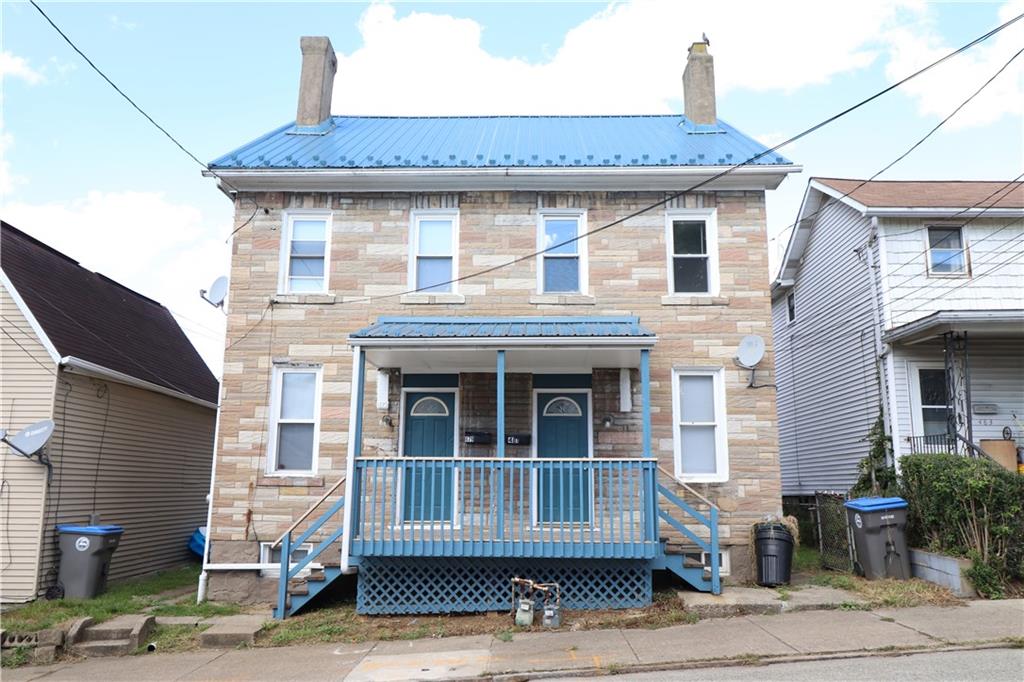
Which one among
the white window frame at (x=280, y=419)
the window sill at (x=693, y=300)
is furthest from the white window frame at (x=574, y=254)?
the white window frame at (x=280, y=419)

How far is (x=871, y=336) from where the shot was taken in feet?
44.4

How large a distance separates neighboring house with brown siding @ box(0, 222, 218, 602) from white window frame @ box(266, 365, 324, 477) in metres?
2.96

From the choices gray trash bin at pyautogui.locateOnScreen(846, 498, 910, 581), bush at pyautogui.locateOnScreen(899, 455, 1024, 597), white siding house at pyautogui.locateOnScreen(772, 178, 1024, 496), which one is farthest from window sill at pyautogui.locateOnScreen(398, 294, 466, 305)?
white siding house at pyautogui.locateOnScreen(772, 178, 1024, 496)

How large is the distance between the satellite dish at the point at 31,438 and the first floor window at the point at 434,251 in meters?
5.67

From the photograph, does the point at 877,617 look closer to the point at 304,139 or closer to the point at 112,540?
the point at 112,540

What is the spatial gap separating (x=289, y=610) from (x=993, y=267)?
43.0ft

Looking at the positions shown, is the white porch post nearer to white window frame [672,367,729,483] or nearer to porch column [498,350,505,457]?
porch column [498,350,505,457]

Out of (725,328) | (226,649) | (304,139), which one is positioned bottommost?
(226,649)

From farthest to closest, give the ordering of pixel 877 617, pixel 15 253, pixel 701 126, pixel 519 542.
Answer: pixel 701 126 < pixel 15 253 < pixel 519 542 < pixel 877 617

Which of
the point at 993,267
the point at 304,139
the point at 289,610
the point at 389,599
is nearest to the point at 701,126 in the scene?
the point at 993,267

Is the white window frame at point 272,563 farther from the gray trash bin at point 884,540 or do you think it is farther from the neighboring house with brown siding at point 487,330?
the gray trash bin at point 884,540

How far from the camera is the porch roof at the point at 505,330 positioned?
9.61 meters

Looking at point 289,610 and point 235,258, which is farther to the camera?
point 235,258

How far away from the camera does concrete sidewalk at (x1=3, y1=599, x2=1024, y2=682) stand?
23.1 ft
